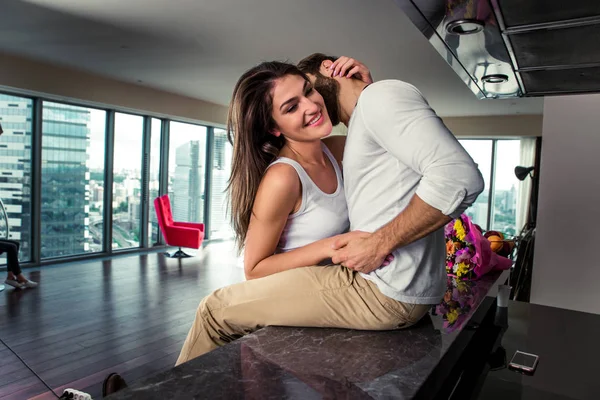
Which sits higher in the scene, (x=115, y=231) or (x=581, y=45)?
(x=581, y=45)

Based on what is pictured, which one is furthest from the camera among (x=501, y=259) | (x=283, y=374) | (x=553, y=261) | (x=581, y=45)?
(x=553, y=261)

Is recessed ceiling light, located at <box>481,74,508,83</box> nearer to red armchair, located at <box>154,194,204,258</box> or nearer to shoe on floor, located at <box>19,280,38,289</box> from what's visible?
shoe on floor, located at <box>19,280,38,289</box>

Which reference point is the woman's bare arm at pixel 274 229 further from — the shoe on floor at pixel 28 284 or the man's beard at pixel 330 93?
the shoe on floor at pixel 28 284

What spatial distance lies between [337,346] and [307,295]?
16 centimetres

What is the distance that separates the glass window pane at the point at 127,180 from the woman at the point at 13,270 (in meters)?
2.62

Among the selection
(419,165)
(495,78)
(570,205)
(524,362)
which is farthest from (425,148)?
(570,205)

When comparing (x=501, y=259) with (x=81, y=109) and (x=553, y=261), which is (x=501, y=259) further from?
(x=81, y=109)

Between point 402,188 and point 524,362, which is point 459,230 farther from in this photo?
point 402,188

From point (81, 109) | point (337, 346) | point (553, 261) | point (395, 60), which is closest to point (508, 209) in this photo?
point (395, 60)

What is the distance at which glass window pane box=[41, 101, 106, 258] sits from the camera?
716 cm

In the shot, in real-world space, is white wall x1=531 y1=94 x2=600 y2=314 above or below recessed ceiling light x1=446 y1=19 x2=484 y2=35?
below

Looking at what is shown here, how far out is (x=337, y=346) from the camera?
42.7 inches

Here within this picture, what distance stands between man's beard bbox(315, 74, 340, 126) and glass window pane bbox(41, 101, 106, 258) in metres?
6.94

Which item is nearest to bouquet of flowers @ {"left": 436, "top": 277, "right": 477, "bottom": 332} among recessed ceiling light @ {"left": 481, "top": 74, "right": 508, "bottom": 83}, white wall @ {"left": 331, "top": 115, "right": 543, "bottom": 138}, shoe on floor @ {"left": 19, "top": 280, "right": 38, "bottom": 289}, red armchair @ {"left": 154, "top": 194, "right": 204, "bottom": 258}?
recessed ceiling light @ {"left": 481, "top": 74, "right": 508, "bottom": 83}
